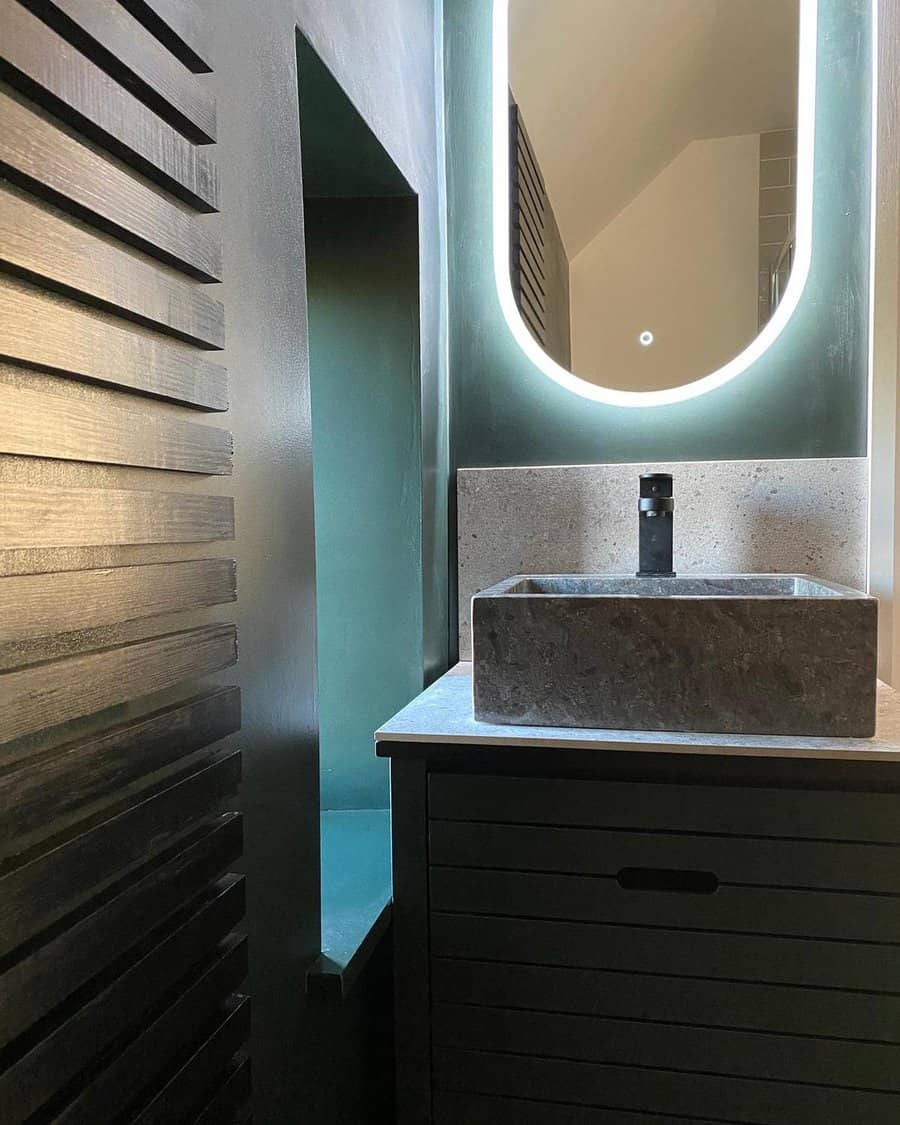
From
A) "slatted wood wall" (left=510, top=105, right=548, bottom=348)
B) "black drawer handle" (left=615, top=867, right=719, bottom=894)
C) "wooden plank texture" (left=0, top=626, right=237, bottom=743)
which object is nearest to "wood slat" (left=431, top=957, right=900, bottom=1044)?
"black drawer handle" (left=615, top=867, right=719, bottom=894)

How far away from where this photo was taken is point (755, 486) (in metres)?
1.54

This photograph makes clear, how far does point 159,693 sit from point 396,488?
0.92 meters

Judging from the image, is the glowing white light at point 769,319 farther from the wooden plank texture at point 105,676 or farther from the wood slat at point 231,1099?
the wood slat at point 231,1099

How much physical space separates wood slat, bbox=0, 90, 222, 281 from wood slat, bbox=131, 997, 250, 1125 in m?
0.65

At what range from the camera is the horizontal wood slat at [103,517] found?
20.1 inches

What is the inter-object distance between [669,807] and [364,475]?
83cm

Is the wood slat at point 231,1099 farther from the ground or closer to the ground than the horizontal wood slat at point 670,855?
closer to the ground

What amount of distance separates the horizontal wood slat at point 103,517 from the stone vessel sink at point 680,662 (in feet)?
1.50

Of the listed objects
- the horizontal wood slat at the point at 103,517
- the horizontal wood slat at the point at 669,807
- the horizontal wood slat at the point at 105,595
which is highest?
the horizontal wood slat at the point at 103,517

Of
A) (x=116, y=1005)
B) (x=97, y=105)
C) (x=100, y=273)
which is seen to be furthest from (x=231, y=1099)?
(x=97, y=105)

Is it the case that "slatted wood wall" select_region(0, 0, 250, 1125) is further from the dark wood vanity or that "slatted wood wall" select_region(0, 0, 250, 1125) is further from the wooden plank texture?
the dark wood vanity

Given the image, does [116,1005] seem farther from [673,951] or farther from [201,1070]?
[673,951]

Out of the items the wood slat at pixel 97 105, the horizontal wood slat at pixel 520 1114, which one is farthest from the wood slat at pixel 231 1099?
the wood slat at pixel 97 105

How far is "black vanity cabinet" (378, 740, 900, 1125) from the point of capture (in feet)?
3.27
